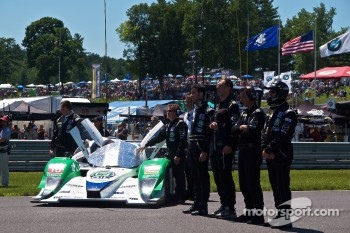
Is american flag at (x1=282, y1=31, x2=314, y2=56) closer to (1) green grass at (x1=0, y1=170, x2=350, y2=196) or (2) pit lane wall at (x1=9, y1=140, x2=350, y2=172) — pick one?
(2) pit lane wall at (x1=9, y1=140, x2=350, y2=172)

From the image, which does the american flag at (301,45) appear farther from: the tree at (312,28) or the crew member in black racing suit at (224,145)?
the tree at (312,28)

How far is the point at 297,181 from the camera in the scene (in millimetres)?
19156

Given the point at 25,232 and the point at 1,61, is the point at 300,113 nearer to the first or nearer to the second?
the point at 25,232

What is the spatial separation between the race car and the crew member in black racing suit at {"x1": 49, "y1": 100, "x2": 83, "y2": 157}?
846 millimetres

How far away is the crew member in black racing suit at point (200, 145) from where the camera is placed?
1126 centimetres

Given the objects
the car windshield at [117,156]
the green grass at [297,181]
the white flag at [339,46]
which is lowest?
the green grass at [297,181]

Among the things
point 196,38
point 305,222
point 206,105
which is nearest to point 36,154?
point 206,105

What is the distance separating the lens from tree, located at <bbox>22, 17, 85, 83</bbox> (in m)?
100

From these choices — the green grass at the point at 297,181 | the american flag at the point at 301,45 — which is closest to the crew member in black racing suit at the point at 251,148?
the green grass at the point at 297,181

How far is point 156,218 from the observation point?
10766 millimetres

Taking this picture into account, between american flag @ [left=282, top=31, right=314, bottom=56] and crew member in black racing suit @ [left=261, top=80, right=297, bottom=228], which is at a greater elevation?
american flag @ [left=282, top=31, right=314, bottom=56]
